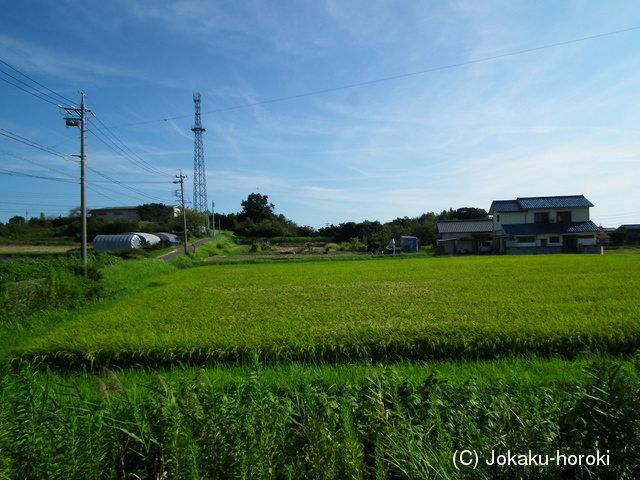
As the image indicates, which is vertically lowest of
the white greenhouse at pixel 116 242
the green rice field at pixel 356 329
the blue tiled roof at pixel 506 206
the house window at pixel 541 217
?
the green rice field at pixel 356 329

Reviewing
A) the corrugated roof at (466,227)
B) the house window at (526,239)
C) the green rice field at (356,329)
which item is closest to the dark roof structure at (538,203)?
the corrugated roof at (466,227)

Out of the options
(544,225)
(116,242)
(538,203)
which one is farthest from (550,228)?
(116,242)

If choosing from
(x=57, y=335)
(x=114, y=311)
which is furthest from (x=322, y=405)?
(x=114, y=311)

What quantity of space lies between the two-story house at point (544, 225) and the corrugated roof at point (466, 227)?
2179mm

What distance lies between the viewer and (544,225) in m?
34.9

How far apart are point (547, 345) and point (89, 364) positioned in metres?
6.71

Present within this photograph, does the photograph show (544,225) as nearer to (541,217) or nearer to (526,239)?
(541,217)

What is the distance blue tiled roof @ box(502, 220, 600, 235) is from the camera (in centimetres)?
3291

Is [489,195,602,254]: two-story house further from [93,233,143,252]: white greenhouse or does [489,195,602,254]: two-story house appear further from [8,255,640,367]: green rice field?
[93,233,143,252]: white greenhouse

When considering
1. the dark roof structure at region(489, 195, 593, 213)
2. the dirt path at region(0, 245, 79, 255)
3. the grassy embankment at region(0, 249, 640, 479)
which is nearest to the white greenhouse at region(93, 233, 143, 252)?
the dirt path at region(0, 245, 79, 255)

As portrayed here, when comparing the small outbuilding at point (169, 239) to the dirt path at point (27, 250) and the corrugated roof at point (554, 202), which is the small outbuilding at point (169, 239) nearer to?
the dirt path at point (27, 250)

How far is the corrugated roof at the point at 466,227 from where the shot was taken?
3938 centimetres

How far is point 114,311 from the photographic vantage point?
26.6 ft

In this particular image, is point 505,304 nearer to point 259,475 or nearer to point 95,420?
point 259,475
